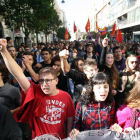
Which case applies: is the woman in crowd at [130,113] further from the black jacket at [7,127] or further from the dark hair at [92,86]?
the black jacket at [7,127]

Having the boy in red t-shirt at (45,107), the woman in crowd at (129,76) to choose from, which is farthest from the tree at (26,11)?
the boy in red t-shirt at (45,107)

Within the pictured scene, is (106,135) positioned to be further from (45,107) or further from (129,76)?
(129,76)

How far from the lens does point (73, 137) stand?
1.45 metres

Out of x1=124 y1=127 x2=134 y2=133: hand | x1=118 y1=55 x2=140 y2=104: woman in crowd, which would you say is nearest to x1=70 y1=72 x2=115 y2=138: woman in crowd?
x1=124 y1=127 x2=134 y2=133: hand

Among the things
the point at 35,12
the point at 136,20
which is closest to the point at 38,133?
the point at 35,12

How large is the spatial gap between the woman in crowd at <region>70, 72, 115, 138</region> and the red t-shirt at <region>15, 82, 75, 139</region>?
19 centimetres

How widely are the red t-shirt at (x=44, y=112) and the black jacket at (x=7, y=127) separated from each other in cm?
39

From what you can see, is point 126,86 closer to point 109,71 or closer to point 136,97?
point 109,71

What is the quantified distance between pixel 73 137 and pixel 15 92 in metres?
1.03

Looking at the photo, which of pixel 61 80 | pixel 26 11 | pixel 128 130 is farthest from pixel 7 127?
pixel 26 11

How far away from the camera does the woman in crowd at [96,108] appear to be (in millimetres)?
1675

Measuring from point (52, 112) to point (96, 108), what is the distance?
0.51 meters

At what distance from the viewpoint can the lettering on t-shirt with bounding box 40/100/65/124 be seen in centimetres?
175

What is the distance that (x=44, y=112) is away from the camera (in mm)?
1748
